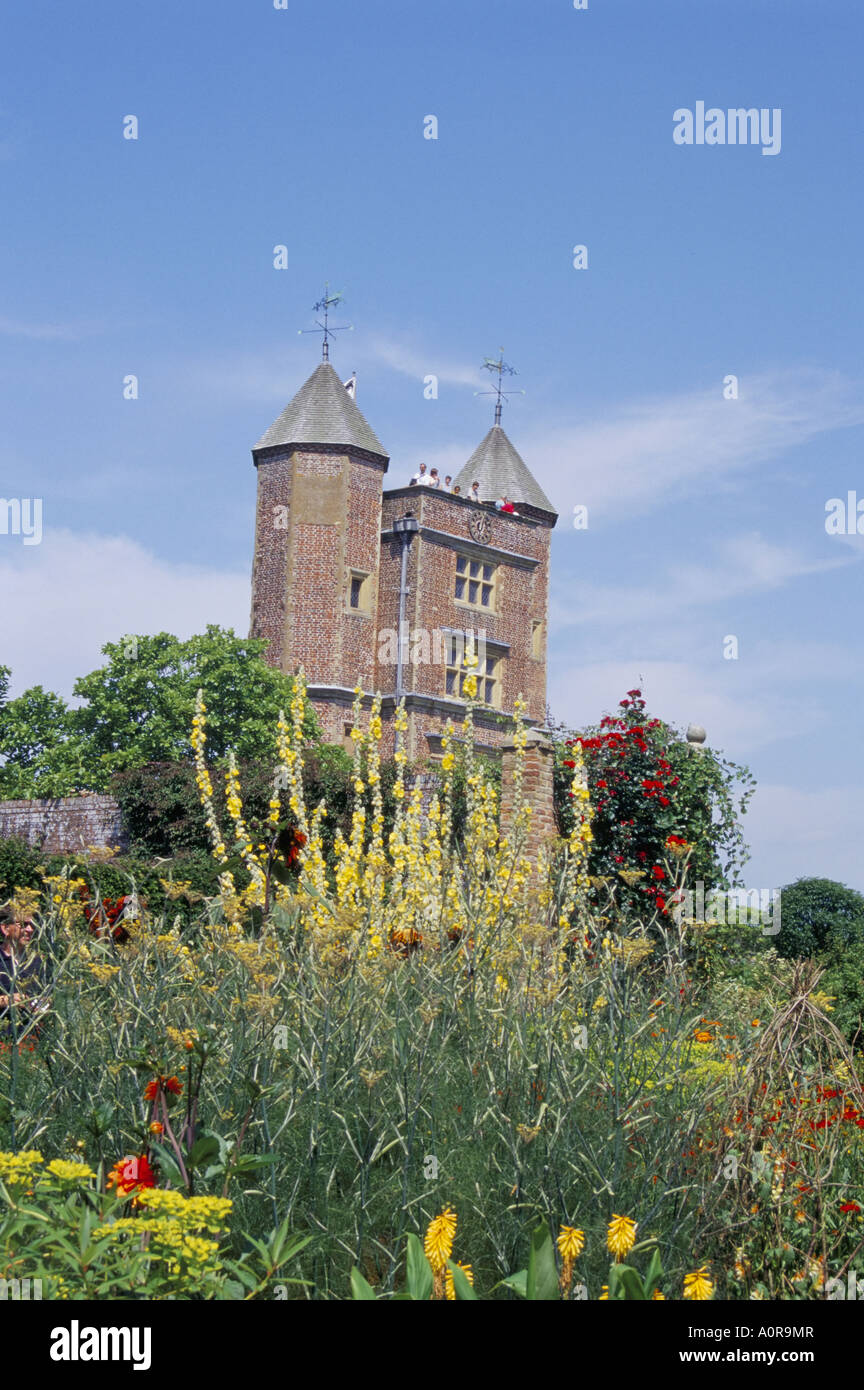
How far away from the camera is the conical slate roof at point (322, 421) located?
113 ft

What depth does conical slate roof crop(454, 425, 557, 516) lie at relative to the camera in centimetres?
4050

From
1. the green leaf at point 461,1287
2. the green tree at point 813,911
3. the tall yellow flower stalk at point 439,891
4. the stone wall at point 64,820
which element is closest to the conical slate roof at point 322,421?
the stone wall at point 64,820

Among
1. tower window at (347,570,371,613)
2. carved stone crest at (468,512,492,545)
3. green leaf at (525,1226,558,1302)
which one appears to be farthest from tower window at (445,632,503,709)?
green leaf at (525,1226,558,1302)

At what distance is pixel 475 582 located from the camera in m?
37.3

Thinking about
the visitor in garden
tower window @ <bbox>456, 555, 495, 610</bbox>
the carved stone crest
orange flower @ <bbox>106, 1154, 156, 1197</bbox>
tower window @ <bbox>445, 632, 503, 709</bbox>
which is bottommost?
orange flower @ <bbox>106, 1154, 156, 1197</bbox>

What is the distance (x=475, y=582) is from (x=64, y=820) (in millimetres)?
18497

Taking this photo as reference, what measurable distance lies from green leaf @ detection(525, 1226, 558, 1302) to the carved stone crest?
34.1 metres

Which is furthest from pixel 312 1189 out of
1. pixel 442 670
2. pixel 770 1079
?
pixel 442 670

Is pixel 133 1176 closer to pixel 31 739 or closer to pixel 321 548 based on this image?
pixel 321 548

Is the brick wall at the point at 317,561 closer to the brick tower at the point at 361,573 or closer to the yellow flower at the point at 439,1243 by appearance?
the brick tower at the point at 361,573

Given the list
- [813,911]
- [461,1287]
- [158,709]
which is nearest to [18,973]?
[461,1287]

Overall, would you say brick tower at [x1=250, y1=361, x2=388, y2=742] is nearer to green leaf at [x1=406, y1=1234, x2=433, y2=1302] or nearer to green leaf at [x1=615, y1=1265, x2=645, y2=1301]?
green leaf at [x1=406, y1=1234, x2=433, y2=1302]
